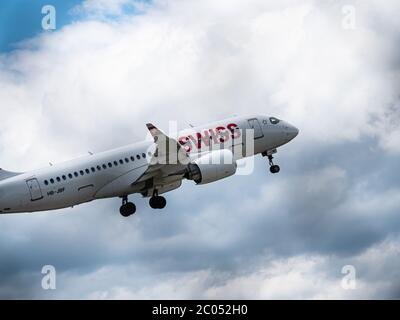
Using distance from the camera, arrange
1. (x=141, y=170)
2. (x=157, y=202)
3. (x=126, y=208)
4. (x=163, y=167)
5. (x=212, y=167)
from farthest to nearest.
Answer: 1. (x=126, y=208)
2. (x=157, y=202)
3. (x=141, y=170)
4. (x=163, y=167)
5. (x=212, y=167)

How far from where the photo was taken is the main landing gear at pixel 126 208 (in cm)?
5625

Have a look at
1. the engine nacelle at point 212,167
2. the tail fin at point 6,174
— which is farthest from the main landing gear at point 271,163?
the tail fin at point 6,174

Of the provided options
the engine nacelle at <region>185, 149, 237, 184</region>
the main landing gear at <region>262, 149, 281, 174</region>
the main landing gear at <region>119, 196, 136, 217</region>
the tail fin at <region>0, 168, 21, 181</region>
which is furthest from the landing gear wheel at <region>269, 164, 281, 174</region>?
the tail fin at <region>0, 168, 21, 181</region>

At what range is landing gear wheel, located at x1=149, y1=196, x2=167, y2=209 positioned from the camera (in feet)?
184

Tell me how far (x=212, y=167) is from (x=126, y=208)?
7.16 m

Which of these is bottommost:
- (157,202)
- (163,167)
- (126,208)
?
(126,208)

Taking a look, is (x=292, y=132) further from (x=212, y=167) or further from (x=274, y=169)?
(x=212, y=167)

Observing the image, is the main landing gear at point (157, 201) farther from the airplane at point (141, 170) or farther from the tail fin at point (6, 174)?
the tail fin at point (6, 174)

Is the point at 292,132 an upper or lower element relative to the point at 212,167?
upper

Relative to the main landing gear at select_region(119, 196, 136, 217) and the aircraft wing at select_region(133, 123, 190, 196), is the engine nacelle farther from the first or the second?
the main landing gear at select_region(119, 196, 136, 217)

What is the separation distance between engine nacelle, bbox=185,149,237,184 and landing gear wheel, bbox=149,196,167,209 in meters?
3.29

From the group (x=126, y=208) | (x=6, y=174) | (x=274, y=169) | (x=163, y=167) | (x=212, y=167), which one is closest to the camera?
(x=6, y=174)

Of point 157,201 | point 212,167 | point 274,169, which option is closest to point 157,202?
point 157,201

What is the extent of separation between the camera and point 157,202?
55969 mm
